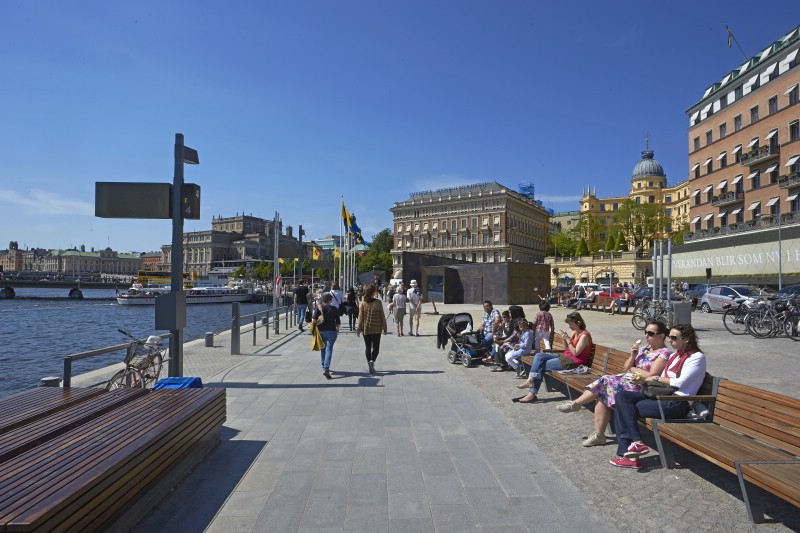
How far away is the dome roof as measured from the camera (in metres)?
106

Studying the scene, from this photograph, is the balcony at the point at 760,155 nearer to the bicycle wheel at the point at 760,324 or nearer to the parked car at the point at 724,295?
the parked car at the point at 724,295

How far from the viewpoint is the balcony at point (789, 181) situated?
125ft

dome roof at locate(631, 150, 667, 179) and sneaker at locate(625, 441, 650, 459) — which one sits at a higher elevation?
dome roof at locate(631, 150, 667, 179)

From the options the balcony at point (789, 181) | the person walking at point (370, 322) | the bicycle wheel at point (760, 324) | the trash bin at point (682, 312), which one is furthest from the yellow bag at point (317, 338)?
the balcony at point (789, 181)

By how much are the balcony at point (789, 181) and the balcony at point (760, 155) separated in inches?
98.7

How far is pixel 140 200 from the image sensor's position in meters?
7.50

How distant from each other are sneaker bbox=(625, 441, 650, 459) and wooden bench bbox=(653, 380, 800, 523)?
0.14 m

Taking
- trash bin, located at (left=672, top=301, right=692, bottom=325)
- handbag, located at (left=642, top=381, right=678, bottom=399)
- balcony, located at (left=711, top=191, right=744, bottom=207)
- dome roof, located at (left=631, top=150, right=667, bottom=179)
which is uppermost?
dome roof, located at (left=631, top=150, right=667, bottom=179)

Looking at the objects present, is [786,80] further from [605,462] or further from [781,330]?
[605,462]

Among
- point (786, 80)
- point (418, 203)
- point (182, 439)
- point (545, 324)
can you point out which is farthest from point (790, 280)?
point (418, 203)

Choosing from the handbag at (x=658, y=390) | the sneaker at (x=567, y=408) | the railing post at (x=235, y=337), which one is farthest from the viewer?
the railing post at (x=235, y=337)

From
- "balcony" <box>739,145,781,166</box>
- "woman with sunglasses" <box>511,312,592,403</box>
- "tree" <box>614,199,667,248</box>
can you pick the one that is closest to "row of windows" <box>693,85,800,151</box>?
"balcony" <box>739,145,781,166</box>

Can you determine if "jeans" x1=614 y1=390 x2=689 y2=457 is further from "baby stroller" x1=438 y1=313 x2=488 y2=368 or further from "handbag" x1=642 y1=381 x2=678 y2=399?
"baby stroller" x1=438 y1=313 x2=488 y2=368

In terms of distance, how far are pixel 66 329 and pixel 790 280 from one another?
43.6 metres
